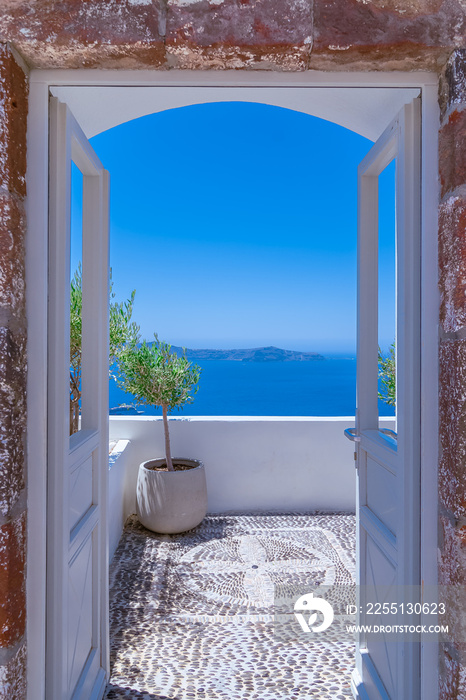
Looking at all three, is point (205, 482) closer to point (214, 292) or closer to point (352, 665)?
point (352, 665)

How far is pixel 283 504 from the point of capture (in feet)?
13.0

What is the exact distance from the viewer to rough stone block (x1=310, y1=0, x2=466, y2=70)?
109cm

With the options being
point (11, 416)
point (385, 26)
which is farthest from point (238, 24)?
point (11, 416)

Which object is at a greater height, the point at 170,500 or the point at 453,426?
the point at 453,426

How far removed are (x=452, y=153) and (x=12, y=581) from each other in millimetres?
1437

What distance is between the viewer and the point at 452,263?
112 cm

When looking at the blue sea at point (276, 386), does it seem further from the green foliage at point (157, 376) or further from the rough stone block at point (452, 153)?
the rough stone block at point (452, 153)

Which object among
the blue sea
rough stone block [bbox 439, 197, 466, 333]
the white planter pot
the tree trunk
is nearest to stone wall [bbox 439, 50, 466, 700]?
rough stone block [bbox 439, 197, 466, 333]

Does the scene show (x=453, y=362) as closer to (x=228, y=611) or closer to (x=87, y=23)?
(x=87, y=23)

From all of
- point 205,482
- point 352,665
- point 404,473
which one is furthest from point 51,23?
point 205,482

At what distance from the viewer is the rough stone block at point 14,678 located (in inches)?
42.8

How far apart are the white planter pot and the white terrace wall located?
0.39 meters

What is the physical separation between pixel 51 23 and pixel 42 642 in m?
1.48

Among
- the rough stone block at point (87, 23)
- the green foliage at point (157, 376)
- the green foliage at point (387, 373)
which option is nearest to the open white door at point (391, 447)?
the rough stone block at point (87, 23)
